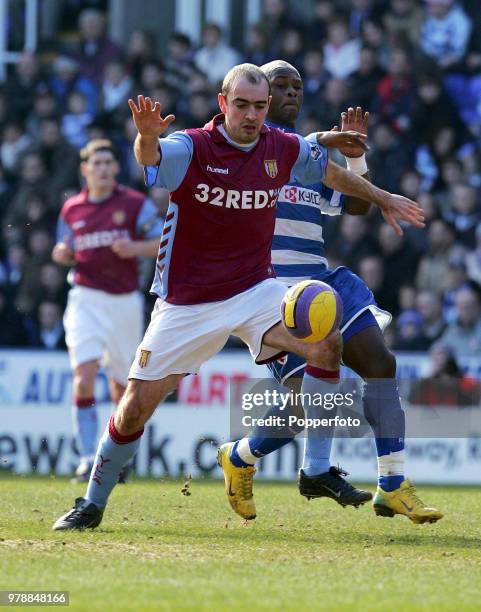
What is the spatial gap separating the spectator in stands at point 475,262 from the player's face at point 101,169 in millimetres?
5340

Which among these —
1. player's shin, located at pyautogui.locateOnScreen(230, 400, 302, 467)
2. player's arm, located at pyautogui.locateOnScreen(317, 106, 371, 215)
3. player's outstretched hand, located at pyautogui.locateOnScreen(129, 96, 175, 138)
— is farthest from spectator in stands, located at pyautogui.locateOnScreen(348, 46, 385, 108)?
player's outstretched hand, located at pyautogui.locateOnScreen(129, 96, 175, 138)

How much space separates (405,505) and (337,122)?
987 centimetres

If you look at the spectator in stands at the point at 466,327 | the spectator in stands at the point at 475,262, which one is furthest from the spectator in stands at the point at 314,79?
the spectator in stands at the point at 466,327

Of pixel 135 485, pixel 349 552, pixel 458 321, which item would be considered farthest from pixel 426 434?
pixel 349 552

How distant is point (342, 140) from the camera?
878 cm

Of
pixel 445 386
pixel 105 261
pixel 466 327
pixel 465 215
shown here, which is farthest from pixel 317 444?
pixel 465 215

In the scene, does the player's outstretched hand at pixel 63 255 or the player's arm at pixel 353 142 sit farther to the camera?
the player's outstretched hand at pixel 63 255

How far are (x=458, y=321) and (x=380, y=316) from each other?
7.19 meters

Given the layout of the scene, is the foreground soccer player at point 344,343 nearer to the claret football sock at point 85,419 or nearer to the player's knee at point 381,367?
the player's knee at point 381,367

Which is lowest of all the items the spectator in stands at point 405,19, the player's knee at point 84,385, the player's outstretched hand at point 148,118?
the player's knee at point 84,385

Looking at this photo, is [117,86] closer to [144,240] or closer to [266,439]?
[144,240]

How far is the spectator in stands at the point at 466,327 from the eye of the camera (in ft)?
53.3

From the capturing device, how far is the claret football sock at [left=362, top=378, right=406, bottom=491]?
879cm

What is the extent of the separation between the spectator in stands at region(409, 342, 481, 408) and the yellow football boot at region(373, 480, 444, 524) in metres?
6.38
